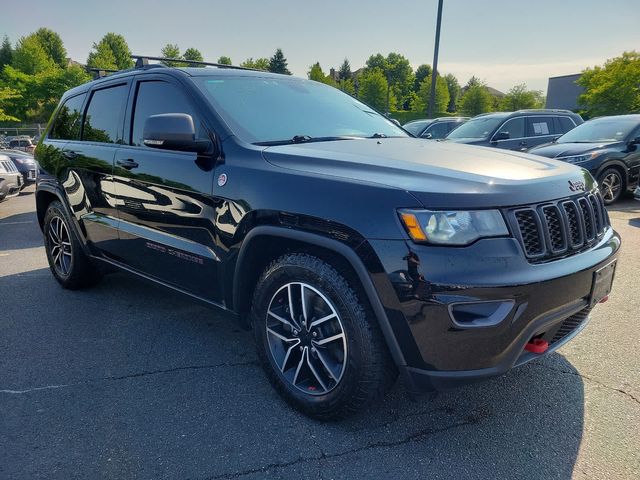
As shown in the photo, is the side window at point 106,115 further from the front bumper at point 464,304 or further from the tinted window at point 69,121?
the front bumper at point 464,304

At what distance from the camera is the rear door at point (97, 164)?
3670mm

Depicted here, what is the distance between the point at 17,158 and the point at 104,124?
40.4ft

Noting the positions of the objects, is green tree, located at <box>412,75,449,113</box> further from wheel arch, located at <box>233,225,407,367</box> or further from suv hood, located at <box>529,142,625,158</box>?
wheel arch, located at <box>233,225,407,367</box>

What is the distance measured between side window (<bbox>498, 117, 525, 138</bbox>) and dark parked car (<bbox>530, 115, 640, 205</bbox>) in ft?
4.86

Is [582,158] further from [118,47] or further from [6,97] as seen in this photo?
[118,47]

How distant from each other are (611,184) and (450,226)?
837 centimetres

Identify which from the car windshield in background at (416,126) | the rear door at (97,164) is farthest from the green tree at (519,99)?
the rear door at (97,164)

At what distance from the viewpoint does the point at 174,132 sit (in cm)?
272

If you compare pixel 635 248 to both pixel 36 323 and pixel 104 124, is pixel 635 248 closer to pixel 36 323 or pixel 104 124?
pixel 104 124

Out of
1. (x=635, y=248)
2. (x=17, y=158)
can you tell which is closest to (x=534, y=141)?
(x=635, y=248)

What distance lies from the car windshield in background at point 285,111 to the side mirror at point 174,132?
23cm

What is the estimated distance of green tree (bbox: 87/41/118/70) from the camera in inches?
2494

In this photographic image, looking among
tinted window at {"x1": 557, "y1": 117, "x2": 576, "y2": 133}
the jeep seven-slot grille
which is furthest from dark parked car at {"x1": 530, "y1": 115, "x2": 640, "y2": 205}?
the jeep seven-slot grille

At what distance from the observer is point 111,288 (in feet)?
15.6
